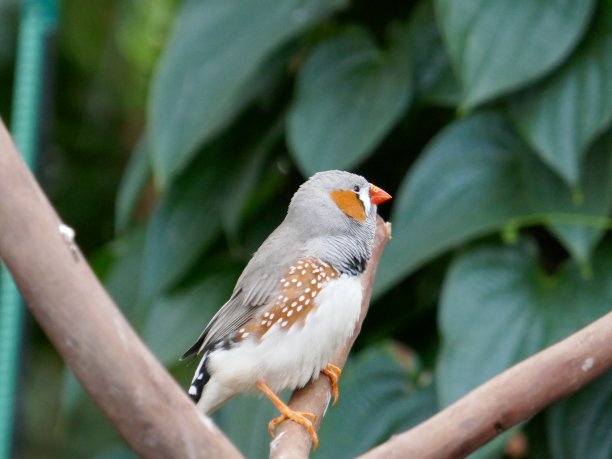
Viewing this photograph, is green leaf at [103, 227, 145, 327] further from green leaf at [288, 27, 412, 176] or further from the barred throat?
the barred throat

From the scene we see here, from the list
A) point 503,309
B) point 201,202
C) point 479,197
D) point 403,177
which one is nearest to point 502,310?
point 503,309

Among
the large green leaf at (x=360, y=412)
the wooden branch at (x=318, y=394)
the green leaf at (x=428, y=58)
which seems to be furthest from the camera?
the green leaf at (x=428, y=58)

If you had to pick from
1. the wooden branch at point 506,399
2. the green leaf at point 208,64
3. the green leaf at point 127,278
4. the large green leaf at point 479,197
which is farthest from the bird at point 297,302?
the green leaf at point 127,278

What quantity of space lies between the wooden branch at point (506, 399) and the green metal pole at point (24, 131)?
97cm

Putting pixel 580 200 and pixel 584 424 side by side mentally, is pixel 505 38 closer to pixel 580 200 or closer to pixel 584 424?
pixel 580 200

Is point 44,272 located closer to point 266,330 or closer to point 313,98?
point 266,330

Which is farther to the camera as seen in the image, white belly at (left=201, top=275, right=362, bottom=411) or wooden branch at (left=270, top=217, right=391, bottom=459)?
white belly at (left=201, top=275, right=362, bottom=411)

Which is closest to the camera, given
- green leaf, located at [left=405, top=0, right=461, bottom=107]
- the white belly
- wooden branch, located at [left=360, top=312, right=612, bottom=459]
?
wooden branch, located at [left=360, top=312, right=612, bottom=459]

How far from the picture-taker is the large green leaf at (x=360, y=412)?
2.00 metres

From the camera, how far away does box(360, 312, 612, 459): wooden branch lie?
3.53 ft

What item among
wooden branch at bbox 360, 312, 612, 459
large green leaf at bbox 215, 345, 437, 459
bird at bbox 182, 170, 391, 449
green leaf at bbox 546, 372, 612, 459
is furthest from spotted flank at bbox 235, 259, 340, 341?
green leaf at bbox 546, 372, 612, 459

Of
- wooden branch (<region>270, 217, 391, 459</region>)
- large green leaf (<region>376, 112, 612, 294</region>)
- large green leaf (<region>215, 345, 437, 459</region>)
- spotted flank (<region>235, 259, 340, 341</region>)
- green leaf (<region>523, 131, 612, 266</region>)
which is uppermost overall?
spotted flank (<region>235, 259, 340, 341</region>)

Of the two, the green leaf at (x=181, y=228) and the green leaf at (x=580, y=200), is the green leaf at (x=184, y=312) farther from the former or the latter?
the green leaf at (x=580, y=200)

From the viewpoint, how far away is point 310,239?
4.84 feet
